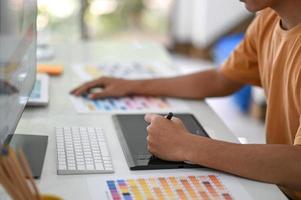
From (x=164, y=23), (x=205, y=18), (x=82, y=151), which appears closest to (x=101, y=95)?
(x=82, y=151)

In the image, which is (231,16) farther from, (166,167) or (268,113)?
(166,167)

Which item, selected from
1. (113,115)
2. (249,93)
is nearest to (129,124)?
(113,115)

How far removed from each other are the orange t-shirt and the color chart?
227 mm

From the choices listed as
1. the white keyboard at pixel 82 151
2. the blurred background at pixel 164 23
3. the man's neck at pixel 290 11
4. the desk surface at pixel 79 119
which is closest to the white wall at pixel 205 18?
the blurred background at pixel 164 23

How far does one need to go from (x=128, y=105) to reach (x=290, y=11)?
55 centimetres

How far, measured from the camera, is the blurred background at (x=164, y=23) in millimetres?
3910

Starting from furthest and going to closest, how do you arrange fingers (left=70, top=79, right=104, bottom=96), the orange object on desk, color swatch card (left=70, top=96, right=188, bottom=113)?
the orange object on desk
fingers (left=70, top=79, right=104, bottom=96)
color swatch card (left=70, top=96, right=188, bottom=113)

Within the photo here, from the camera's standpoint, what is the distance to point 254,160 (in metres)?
1.15

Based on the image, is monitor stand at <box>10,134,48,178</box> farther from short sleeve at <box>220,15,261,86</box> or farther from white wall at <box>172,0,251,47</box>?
white wall at <box>172,0,251,47</box>

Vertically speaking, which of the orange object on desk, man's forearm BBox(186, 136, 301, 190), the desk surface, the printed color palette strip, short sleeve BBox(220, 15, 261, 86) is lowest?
the printed color palette strip

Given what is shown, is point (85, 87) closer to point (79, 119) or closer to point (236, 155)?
point (79, 119)

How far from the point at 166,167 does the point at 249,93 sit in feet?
7.29

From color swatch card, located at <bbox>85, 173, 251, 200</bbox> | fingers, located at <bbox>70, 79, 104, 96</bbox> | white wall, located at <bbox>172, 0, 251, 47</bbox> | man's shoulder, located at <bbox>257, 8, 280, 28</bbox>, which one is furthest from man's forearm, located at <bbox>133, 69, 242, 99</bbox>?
white wall, located at <bbox>172, 0, 251, 47</bbox>

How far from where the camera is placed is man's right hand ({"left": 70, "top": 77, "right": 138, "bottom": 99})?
166cm
